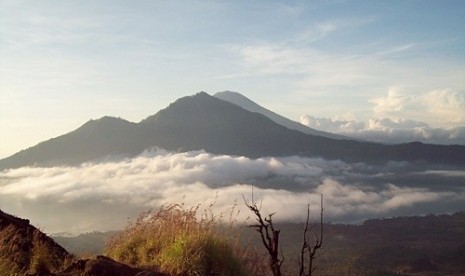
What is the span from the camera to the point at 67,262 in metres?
8.71

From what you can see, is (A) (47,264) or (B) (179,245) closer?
(A) (47,264)

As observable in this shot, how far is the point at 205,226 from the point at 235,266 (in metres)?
1.31

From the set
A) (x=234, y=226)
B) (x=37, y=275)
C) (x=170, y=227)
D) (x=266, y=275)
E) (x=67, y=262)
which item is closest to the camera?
(x=37, y=275)

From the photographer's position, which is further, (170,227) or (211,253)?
(170,227)

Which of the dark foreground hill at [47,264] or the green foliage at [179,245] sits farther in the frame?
the green foliage at [179,245]

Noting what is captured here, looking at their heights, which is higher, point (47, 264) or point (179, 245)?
point (179, 245)

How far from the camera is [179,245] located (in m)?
Answer: 8.88

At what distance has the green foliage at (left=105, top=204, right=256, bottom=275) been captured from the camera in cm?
859

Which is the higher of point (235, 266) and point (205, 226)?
point (205, 226)

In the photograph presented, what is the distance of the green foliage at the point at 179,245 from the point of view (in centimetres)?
859

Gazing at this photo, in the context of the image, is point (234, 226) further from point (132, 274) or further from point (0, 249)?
point (0, 249)

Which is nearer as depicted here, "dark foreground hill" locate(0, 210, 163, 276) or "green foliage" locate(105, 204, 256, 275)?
"dark foreground hill" locate(0, 210, 163, 276)

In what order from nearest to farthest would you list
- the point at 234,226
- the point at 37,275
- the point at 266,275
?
the point at 37,275
the point at 266,275
the point at 234,226

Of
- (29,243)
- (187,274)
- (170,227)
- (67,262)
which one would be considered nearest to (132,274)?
(187,274)
